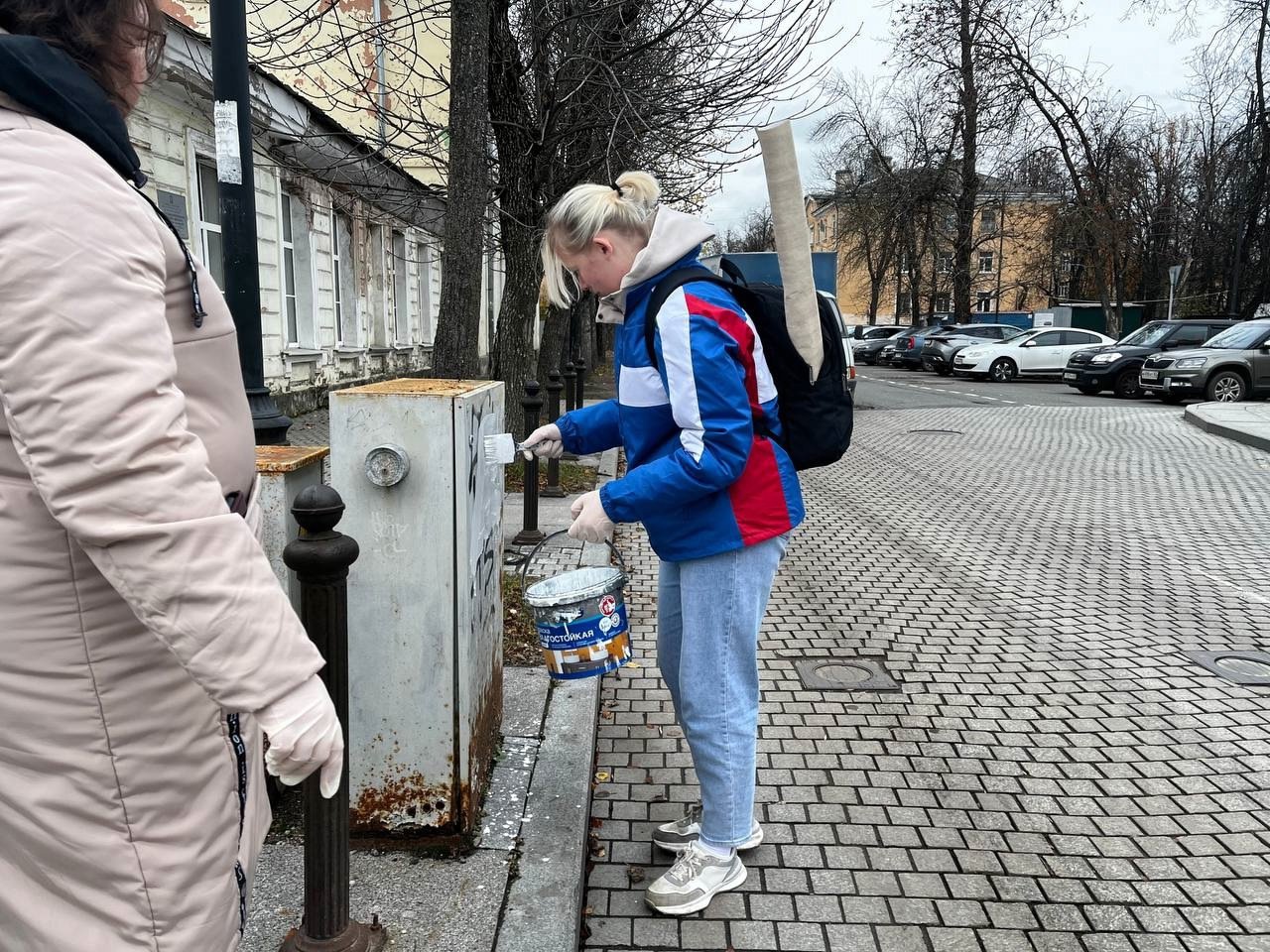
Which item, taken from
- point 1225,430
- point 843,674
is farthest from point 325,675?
point 1225,430

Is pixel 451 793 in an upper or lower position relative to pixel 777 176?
lower

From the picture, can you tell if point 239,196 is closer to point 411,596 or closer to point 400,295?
point 411,596

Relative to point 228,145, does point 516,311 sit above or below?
below

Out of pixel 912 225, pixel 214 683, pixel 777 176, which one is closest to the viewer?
pixel 214 683

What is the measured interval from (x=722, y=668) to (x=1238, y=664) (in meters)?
3.61

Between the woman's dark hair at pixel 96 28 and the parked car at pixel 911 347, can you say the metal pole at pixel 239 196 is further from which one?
the parked car at pixel 911 347

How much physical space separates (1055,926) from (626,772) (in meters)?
1.59

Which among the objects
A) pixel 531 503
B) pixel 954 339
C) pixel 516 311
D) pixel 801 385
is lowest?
pixel 531 503

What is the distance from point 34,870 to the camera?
4.43ft

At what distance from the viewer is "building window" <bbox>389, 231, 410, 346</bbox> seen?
68.6 ft

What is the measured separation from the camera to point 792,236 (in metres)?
2.52

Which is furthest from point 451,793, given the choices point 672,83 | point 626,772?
point 672,83

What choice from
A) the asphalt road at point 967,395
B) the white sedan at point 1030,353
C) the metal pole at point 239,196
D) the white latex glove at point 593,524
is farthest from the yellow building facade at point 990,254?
the white latex glove at point 593,524

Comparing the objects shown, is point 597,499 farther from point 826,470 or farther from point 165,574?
point 826,470
